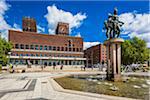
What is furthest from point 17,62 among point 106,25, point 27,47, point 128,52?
point 106,25

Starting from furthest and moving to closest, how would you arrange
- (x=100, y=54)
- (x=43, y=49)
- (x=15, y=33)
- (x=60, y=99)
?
(x=100, y=54), (x=43, y=49), (x=15, y=33), (x=60, y=99)

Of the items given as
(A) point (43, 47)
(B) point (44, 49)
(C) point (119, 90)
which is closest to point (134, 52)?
(B) point (44, 49)

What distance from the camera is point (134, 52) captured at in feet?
207

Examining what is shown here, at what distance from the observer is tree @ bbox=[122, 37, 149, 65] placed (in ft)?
205

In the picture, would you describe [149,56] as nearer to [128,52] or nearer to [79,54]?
[128,52]

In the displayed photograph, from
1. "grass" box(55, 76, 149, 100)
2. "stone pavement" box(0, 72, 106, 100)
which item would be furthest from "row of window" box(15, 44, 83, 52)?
"grass" box(55, 76, 149, 100)

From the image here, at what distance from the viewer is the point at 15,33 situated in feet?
281

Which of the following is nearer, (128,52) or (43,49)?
(128,52)

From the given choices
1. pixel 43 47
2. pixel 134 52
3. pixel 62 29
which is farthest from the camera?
pixel 62 29

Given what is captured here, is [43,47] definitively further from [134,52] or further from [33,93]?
[33,93]

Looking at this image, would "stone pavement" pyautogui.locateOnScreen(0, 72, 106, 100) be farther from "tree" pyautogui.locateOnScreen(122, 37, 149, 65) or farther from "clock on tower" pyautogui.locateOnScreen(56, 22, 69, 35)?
"clock on tower" pyautogui.locateOnScreen(56, 22, 69, 35)

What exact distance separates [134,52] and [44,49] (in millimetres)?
50147

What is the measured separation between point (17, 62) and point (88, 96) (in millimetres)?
76205

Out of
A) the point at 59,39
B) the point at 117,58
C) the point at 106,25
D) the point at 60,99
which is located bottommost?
the point at 60,99
